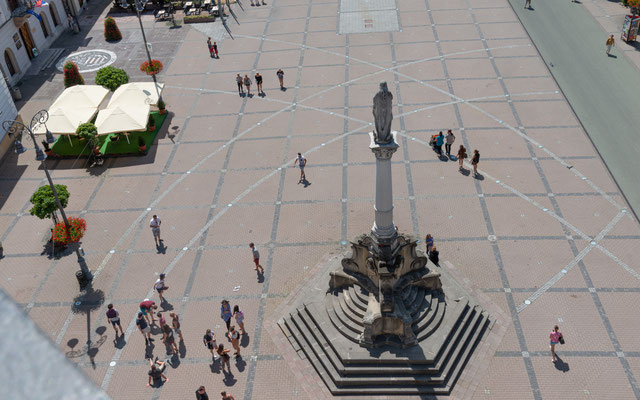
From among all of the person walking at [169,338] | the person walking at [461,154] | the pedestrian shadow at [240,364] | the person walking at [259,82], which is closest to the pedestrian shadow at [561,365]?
the pedestrian shadow at [240,364]

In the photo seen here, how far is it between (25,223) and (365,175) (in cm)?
1769

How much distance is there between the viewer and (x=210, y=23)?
50.8 meters

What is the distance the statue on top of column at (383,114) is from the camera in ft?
59.9

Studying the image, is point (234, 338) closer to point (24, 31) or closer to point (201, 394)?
point (201, 394)

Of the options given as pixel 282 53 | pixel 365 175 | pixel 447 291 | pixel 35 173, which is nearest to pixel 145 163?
pixel 35 173

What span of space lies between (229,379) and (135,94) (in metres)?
21.2

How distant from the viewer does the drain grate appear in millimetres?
47375

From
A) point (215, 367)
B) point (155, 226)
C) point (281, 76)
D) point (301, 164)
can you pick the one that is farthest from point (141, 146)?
point (215, 367)

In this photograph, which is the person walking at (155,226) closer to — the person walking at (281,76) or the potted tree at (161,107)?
the potted tree at (161,107)

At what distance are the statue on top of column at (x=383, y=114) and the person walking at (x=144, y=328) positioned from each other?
11.5 m

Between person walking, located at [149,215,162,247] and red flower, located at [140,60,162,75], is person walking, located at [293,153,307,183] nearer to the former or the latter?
person walking, located at [149,215,162,247]

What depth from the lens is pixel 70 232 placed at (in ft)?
87.7

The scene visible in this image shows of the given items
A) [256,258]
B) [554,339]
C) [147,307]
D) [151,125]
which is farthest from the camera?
[151,125]

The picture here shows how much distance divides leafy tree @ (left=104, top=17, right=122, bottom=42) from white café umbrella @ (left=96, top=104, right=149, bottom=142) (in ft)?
53.2
